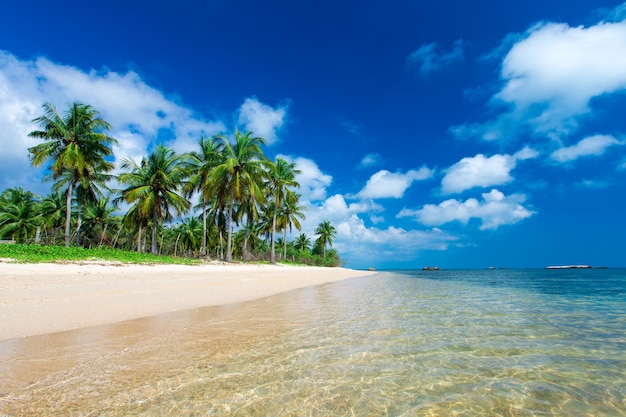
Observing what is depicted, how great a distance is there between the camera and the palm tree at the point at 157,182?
2786 cm

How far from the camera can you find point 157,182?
95.2ft

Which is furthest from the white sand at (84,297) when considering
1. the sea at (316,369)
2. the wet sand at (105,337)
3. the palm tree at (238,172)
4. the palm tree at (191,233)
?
the palm tree at (191,233)

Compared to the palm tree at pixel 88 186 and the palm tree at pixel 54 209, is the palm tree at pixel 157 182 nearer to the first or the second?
the palm tree at pixel 88 186

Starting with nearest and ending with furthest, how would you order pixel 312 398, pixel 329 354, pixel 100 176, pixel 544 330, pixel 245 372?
pixel 312 398, pixel 245 372, pixel 329 354, pixel 544 330, pixel 100 176

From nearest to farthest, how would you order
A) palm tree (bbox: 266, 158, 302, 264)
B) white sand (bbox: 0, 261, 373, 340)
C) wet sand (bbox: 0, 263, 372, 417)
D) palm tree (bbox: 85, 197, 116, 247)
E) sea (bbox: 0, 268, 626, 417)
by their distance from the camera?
1. sea (bbox: 0, 268, 626, 417)
2. wet sand (bbox: 0, 263, 372, 417)
3. white sand (bbox: 0, 261, 373, 340)
4. palm tree (bbox: 266, 158, 302, 264)
5. palm tree (bbox: 85, 197, 116, 247)

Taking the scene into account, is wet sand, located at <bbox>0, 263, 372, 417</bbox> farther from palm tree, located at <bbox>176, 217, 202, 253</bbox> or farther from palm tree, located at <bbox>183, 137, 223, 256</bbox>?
palm tree, located at <bbox>176, 217, 202, 253</bbox>

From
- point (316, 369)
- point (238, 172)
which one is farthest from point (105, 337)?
point (238, 172)

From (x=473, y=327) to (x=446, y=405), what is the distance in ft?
12.5

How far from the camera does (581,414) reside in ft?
9.27

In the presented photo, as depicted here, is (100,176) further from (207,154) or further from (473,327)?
(473,327)

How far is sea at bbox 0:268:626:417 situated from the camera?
2.86 metres

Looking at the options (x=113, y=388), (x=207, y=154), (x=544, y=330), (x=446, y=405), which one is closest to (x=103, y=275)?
(x=113, y=388)

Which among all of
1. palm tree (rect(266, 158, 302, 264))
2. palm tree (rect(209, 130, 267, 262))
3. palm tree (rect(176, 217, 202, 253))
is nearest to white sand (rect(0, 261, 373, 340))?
palm tree (rect(209, 130, 267, 262))

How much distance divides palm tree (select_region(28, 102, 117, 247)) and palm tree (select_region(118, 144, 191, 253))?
258 cm
